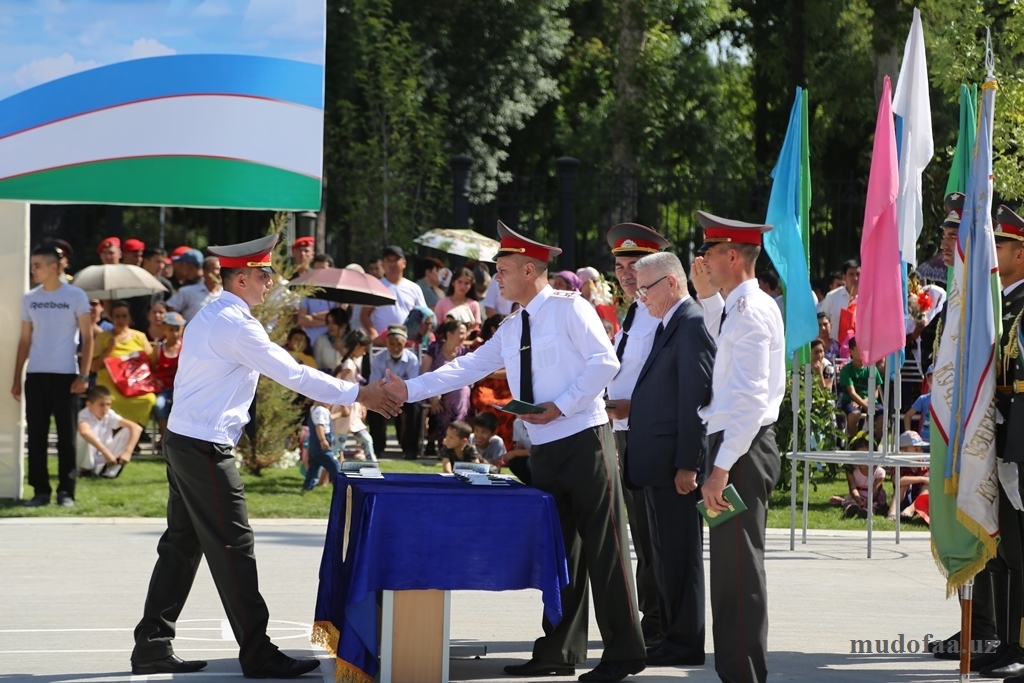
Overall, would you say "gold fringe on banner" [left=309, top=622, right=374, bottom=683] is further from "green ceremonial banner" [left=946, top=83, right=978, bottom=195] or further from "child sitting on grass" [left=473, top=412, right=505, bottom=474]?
"child sitting on grass" [left=473, top=412, right=505, bottom=474]

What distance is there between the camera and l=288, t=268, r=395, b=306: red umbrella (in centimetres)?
1511

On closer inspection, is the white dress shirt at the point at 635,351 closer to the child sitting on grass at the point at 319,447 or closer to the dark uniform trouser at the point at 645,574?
the dark uniform trouser at the point at 645,574

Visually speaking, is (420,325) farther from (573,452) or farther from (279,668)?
(279,668)

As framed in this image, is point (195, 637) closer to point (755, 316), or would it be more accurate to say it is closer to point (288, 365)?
point (288, 365)

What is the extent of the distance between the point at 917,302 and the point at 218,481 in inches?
399

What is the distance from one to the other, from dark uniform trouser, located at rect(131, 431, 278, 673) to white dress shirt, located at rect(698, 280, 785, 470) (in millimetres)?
2302

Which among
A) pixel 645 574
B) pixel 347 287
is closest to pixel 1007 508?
pixel 645 574

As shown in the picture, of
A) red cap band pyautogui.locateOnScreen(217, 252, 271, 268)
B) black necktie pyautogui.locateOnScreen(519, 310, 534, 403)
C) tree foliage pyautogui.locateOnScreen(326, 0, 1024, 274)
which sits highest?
tree foliage pyautogui.locateOnScreen(326, 0, 1024, 274)

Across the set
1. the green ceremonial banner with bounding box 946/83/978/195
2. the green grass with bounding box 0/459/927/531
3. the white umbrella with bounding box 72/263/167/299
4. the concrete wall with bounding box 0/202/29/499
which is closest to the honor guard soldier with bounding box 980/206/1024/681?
the green ceremonial banner with bounding box 946/83/978/195

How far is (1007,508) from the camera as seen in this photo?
7.11 m

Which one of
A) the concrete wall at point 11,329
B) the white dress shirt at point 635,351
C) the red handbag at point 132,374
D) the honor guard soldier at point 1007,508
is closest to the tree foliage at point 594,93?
the red handbag at point 132,374

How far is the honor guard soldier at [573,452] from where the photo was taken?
701 cm

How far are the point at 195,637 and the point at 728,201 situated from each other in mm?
15408

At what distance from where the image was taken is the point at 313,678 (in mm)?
7090
